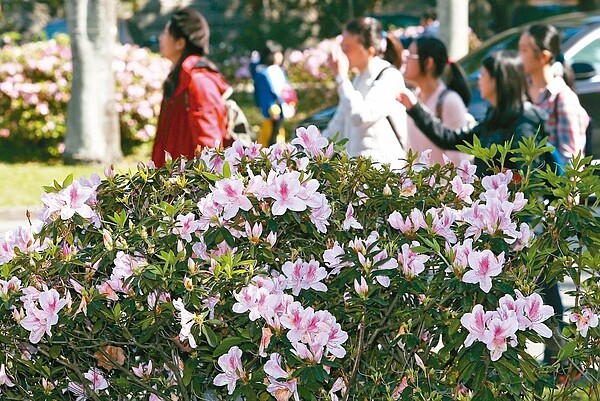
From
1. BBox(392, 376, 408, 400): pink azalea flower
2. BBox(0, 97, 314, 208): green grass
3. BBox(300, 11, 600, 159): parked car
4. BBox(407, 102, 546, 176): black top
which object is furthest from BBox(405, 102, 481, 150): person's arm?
BBox(0, 97, 314, 208): green grass

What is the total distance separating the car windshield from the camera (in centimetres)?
1062

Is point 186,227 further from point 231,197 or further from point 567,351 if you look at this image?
point 567,351

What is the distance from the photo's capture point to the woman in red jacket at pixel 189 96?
6.00 meters

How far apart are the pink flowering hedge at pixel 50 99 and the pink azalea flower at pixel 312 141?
12607 mm

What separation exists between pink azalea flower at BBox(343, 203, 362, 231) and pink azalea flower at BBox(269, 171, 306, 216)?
147 mm

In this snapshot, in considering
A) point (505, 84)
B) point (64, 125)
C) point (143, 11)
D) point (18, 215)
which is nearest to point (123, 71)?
point (64, 125)

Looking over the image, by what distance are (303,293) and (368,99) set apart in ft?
10.6

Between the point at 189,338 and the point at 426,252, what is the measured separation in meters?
0.66

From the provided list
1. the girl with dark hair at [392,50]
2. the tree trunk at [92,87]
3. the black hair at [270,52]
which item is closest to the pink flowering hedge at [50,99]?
the tree trunk at [92,87]

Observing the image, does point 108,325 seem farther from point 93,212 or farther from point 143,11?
point 143,11

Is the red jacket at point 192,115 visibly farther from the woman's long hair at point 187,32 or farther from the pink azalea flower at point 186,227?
the pink azalea flower at point 186,227

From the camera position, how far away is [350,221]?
312 cm

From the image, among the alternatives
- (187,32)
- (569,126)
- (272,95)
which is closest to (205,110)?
(187,32)

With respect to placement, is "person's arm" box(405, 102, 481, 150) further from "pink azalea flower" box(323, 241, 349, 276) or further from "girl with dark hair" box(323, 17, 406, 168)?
"pink azalea flower" box(323, 241, 349, 276)
